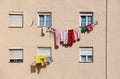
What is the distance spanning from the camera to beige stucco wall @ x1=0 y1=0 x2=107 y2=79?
29266 millimetres

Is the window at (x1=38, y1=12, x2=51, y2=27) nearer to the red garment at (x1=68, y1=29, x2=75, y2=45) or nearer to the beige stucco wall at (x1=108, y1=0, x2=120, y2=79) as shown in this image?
the red garment at (x1=68, y1=29, x2=75, y2=45)

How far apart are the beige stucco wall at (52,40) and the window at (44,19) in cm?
27

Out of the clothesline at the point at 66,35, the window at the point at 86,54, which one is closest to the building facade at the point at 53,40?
the window at the point at 86,54

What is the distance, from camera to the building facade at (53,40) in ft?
96.1

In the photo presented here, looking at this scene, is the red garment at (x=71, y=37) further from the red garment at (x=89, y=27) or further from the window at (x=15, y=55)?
the window at (x=15, y=55)

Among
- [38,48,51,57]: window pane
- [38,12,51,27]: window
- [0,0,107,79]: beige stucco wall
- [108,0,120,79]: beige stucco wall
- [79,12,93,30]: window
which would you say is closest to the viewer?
[0,0,107,79]: beige stucco wall

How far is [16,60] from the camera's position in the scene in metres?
29.5

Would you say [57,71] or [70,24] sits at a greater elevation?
[70,24]

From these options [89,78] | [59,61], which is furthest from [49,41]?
[89,78]

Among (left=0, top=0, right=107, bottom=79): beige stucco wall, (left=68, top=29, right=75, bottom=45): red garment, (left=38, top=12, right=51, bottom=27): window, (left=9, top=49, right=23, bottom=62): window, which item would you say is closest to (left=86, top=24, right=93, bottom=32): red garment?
(left=0, top=0, right=107, bottom=79): beige stucco wall

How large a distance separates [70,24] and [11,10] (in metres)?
3.65

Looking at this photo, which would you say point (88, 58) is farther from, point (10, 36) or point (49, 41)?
point (10, 36)

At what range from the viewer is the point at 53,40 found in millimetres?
29438

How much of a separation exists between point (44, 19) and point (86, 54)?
10.9 feet
